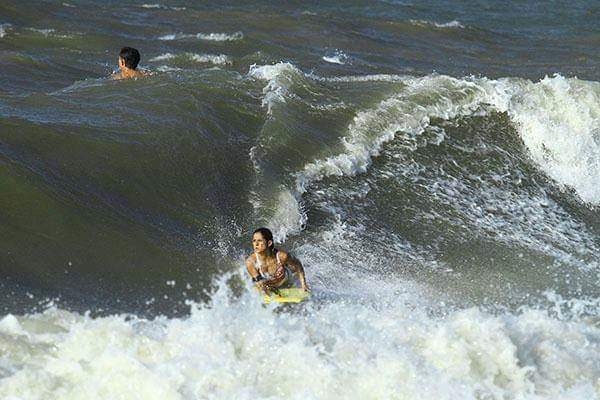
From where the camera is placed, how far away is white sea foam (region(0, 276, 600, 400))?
6.25 m

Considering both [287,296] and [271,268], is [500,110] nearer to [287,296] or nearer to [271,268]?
[271,268]

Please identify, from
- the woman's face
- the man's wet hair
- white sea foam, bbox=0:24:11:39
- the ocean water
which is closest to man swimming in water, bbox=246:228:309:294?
the woman's face

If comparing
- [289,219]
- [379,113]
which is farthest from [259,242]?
[379,113]

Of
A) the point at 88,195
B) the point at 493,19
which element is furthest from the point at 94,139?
the point at 493,19

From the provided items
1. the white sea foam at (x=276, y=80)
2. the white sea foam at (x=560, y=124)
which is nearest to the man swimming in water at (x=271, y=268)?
the white sea foam at (x=276, y=80)

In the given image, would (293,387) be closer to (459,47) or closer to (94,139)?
(94,139)

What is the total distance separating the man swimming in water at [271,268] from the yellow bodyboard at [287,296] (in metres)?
0.05

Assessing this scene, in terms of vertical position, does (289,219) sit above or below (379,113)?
below

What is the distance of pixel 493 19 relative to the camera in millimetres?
22156

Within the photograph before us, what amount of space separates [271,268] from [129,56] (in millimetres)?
5336

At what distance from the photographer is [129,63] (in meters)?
12.6

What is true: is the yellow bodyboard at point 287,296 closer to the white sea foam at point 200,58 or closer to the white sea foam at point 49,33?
the white sea foam at point 200,58

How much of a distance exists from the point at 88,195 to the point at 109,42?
760 centimetres

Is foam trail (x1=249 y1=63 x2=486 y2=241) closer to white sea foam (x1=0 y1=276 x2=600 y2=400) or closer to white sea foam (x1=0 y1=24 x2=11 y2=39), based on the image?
white sea foam (x1=0 y1=276 x2=600 y2=400)
